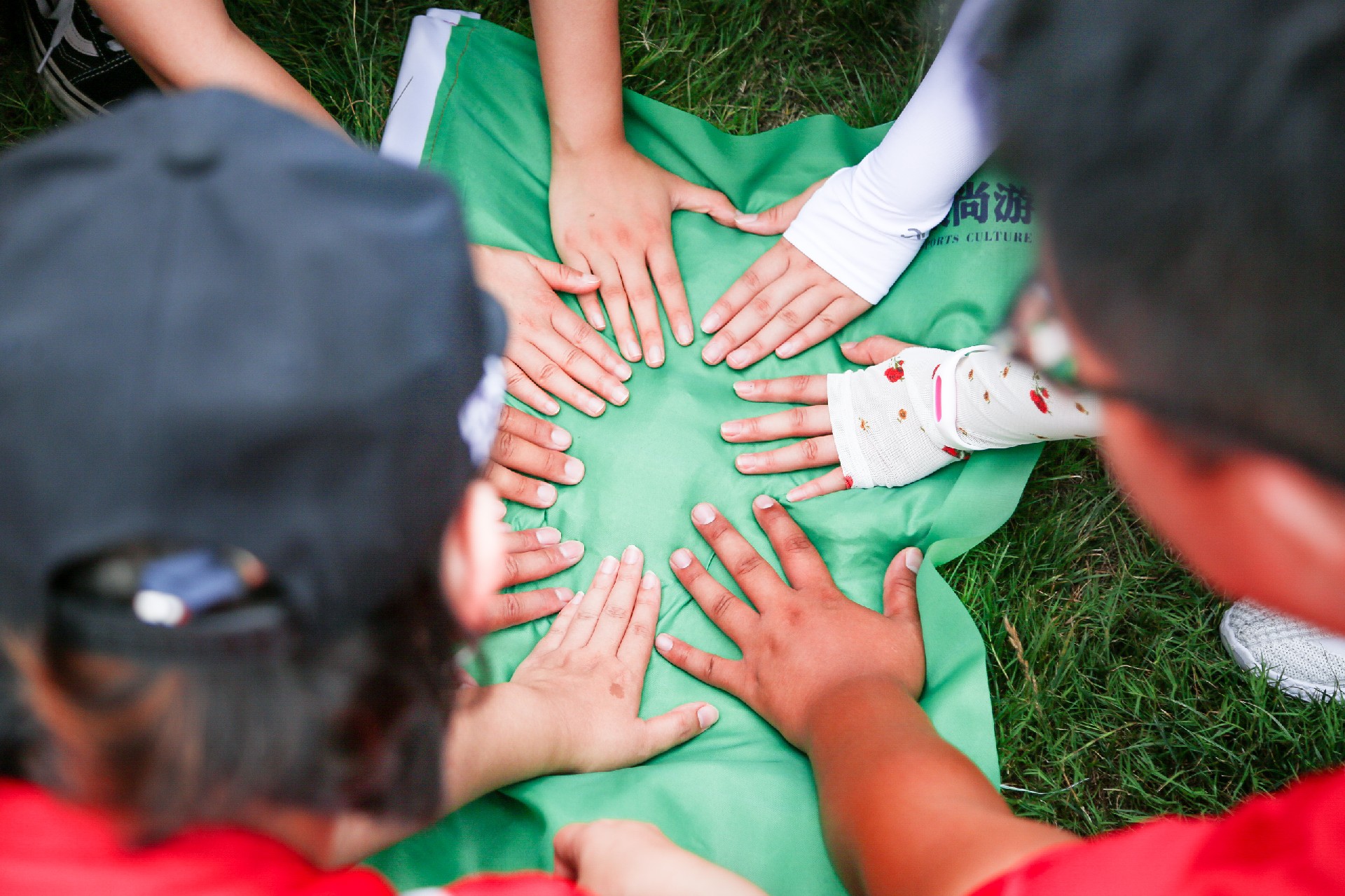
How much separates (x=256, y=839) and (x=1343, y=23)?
2.69 feet

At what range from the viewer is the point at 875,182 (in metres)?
1.29

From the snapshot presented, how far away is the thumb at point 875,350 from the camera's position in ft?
4.30

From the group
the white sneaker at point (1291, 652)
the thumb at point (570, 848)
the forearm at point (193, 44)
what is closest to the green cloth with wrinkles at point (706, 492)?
the thumb at point (570, 848)

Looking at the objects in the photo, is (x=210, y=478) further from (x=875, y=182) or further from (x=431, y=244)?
(x=875, y=182)

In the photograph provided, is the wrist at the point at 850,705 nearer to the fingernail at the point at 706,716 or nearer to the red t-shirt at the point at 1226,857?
the fingernail at the point at 706,716

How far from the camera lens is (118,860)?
23.1 inches

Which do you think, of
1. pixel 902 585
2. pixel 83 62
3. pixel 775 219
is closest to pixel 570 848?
pixel 902 585

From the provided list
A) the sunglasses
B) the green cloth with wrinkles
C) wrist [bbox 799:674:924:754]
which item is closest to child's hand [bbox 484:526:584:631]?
the green cloth with wrinkles

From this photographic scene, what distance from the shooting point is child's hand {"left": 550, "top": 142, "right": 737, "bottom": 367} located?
133 centimetres

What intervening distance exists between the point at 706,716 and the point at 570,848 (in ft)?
0.97

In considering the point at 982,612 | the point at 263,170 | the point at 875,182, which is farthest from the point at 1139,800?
the point at 263,170

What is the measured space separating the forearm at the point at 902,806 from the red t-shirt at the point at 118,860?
0.53 m

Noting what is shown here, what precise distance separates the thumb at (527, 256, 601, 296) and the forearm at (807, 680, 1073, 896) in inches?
27.7

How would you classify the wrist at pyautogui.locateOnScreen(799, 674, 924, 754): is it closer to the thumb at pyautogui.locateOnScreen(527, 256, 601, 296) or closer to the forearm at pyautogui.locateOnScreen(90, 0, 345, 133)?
the thumb at pyautogui.locateOnScreen(527, 256, 601, 296)
